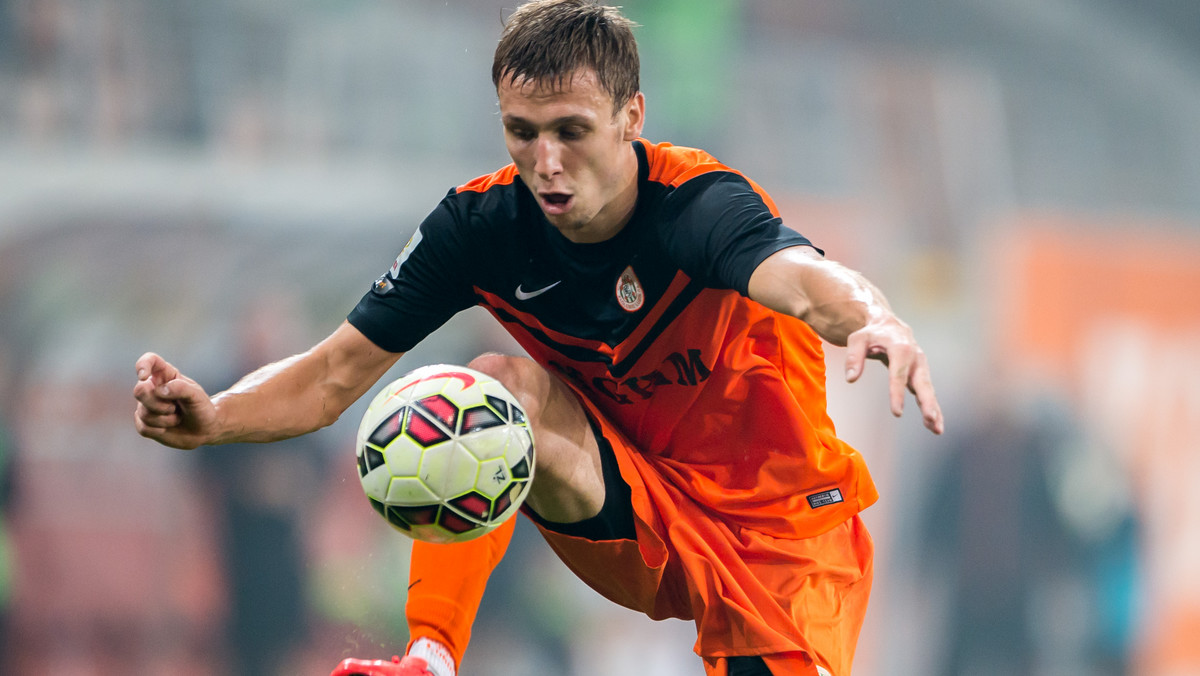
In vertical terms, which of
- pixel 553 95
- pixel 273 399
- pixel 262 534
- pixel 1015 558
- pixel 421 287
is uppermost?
pixel 553 95

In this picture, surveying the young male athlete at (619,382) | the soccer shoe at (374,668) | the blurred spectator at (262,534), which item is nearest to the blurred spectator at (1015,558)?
the blurred spectator at (262,534)

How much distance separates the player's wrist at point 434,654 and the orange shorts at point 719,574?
0.43m

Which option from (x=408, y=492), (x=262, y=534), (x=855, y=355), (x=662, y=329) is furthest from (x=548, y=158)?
(x=262, y=534)

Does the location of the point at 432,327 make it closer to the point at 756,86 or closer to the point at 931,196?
the point at 756,86

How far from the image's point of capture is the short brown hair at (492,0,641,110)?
9.66 ft

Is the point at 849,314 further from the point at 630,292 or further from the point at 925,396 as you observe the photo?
the point at 630,292

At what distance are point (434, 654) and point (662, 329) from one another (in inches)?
41.6

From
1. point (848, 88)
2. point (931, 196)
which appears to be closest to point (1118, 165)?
point (931, 196)

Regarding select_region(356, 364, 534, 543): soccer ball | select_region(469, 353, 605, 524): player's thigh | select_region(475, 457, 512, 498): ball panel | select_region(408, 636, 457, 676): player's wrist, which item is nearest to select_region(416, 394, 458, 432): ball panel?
select_region(356, 364, 534, 543): soccer ball

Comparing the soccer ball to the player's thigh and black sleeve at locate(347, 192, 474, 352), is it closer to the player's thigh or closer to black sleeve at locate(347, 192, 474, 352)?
the player's thigh

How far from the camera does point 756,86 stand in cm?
933

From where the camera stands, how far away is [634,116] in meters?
3.16

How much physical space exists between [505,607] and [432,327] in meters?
4.08

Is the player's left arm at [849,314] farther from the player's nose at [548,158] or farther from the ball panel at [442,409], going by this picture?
the ball panel at [442,409]
